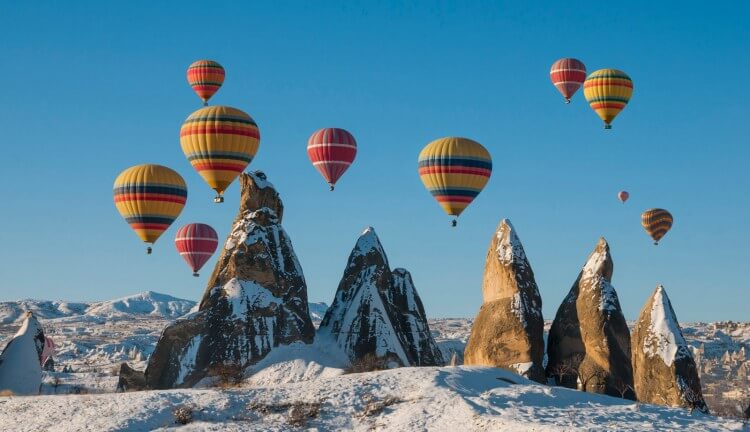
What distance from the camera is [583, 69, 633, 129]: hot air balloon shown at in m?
79.9

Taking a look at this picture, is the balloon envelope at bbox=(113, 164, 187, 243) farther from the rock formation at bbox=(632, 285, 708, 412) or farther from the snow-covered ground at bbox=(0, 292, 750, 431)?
the rock formation at bbox=(632, 285, 708, 412)

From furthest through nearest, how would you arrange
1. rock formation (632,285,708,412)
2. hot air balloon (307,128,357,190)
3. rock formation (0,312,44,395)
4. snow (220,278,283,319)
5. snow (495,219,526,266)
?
hot air balloon (307,128,357,190) < snow (220,278,283,319) < snow (495,219,526,266) < rock formation (0,312,44,395) < rock formation (632,285,708,412)

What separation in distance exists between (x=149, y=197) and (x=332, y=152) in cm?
1242

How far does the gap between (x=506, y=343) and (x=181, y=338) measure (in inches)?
554

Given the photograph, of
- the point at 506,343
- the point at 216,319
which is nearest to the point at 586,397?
the point at 506,343

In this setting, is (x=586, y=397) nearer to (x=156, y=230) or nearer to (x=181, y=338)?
(x=181, y=338)

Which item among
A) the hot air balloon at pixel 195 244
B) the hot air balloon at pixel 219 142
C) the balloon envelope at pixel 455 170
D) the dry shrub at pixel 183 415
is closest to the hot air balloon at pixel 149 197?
the hot air balloon at pixel 219 142

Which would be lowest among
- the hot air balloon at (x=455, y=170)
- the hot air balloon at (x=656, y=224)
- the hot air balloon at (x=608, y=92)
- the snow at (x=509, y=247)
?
the snow at (x=509, y=247)

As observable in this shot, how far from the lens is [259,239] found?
153 feet

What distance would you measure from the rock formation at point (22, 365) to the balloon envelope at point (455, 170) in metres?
26.1

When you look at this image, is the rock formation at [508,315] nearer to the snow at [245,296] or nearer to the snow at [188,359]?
the snow at [245,296]

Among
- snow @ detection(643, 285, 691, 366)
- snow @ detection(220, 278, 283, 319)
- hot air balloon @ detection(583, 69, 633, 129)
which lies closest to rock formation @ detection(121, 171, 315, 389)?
snow @ detection(220, 278, 283, 319)

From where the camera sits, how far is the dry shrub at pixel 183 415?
30.6 metres

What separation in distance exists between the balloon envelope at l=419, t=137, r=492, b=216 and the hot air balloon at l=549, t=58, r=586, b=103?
25.0 m
